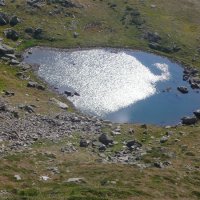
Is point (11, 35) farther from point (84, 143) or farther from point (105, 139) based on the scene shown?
point (84, 143)

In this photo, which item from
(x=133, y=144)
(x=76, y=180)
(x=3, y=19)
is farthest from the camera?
(x=3, y=19)

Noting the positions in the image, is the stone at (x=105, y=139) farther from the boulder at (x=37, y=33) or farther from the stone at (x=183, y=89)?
the boulder at (x=37, y=33)

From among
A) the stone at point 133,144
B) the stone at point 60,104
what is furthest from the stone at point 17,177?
the stone at point 60,104

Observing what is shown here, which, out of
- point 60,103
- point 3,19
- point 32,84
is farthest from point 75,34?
point 60,103

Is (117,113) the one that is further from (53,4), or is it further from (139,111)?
(53,4)

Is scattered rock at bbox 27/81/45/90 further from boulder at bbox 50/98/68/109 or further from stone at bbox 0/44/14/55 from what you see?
stone at bbox 0/44/14/55

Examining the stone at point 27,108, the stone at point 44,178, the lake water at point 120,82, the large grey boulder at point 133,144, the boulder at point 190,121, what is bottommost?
the lake water at point 120,82

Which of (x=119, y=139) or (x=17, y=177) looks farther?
(x=119, y=139)
